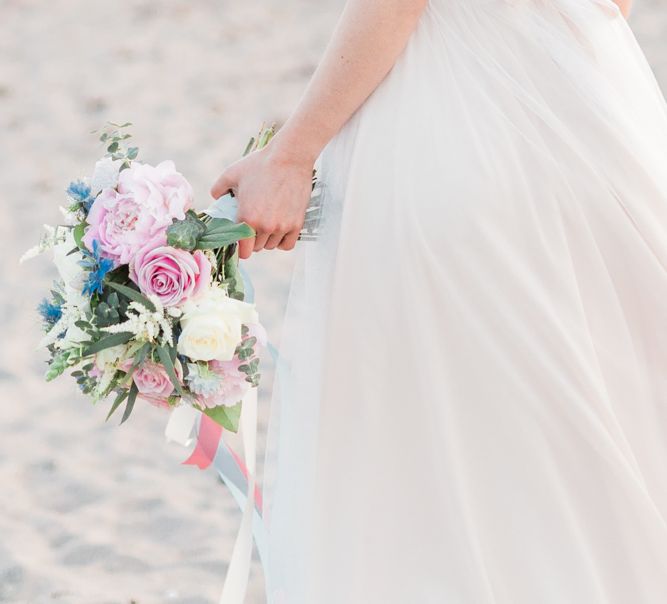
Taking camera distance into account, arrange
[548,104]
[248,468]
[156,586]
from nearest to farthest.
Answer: [548,104], [248,468], [156,586]

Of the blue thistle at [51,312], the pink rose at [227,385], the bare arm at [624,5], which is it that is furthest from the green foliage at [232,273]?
the bare arm at [624,5]

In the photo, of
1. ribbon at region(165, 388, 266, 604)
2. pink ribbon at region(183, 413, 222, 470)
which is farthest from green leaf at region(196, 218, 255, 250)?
pink ribbon at region(183, 413, 222, 470)

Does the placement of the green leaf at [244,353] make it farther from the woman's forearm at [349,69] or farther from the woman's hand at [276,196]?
the woman's forearm at [349,69]

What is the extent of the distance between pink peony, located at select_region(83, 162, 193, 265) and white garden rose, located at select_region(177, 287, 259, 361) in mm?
103

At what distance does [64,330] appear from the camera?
61.4 inches

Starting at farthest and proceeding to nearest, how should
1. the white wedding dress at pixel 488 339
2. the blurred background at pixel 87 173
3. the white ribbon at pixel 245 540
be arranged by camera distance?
the blurred background at pixel 87 173, the white ribbon at pixel 245 540, the white wedding dress at pixel 488 339

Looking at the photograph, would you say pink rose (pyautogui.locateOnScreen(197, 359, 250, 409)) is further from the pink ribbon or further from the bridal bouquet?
the pink ribbon

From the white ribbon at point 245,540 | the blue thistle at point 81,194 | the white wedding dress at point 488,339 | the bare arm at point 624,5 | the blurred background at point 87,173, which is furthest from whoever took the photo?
the blurred background at point 87,173

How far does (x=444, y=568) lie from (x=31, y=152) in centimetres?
364

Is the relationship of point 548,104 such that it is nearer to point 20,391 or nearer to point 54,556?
point 54,556

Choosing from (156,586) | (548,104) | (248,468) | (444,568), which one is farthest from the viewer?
(156,586)

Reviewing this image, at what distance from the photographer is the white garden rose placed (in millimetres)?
1490

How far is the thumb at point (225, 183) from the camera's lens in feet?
5.49

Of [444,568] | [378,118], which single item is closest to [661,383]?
[444,568]
